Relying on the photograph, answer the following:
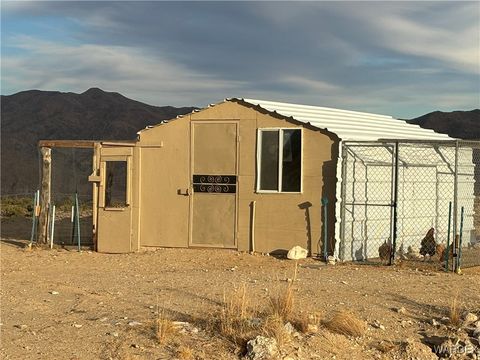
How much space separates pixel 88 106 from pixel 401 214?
200ft

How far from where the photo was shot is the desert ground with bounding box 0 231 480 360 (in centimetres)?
743

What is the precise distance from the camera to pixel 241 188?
51.3 feet

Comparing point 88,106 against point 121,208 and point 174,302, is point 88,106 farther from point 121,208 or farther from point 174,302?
point 174,302

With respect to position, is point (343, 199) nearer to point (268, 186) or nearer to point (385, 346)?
point (268, 186)

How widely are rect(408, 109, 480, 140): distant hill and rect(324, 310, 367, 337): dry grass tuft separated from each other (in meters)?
48.8

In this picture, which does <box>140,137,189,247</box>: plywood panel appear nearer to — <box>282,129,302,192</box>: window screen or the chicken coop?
the chicken coop

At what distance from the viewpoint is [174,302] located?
957 cm

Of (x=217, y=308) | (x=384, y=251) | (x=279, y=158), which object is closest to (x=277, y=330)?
(x=217, y=308)

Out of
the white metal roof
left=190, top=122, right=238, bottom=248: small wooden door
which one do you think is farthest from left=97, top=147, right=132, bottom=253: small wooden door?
the white metal roof

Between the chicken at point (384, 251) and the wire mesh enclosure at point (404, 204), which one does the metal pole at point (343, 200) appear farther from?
the chicken at point (384, 251)

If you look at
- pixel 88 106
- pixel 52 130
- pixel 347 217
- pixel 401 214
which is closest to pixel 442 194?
pixel 401 214

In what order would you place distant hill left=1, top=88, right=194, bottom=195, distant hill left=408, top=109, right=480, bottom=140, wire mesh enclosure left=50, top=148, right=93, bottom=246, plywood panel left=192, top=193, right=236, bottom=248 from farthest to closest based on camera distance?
distant hill left=408, top=109, right=480, bottom=140 < distant hill left=1, top=88, right=194, bottom=195 < wire mesh enclosure left=50, top=148, right=93, bottom=246 < plywood panel left=192, top=193, right=236, bottom=248

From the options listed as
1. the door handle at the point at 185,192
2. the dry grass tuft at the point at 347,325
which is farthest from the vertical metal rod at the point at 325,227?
the dry grass tuft at the point at 347,325

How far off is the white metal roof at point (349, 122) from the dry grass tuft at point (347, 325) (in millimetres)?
6985
